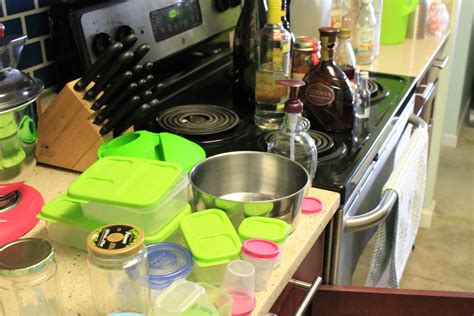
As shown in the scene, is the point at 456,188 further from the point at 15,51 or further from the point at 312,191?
the point at 15,51

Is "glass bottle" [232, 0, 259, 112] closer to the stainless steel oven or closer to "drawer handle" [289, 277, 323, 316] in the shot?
the stainless steel oven

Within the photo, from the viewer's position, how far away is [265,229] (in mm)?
887

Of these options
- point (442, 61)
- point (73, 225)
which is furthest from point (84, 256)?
point (442, 61)

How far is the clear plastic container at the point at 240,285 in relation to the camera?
30.6 inches

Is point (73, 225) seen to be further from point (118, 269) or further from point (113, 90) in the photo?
point (113, 90)

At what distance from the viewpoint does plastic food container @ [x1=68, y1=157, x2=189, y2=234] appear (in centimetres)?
83

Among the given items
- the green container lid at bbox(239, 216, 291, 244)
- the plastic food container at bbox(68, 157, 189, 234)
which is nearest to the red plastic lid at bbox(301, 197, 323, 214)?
the green container lid at bbox(239, 216, 291, 244)

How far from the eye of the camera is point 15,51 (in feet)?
2.94

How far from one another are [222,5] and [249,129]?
60cm

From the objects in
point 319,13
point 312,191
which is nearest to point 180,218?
point 312,191

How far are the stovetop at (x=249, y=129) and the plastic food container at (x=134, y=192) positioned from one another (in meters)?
0.29

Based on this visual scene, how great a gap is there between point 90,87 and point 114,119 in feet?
0.27

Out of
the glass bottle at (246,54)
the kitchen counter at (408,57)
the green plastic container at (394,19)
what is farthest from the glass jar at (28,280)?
the green plastic container at (394,19)

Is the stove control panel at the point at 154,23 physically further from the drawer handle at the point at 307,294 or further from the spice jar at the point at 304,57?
the drawer handle at the point at 307,294
